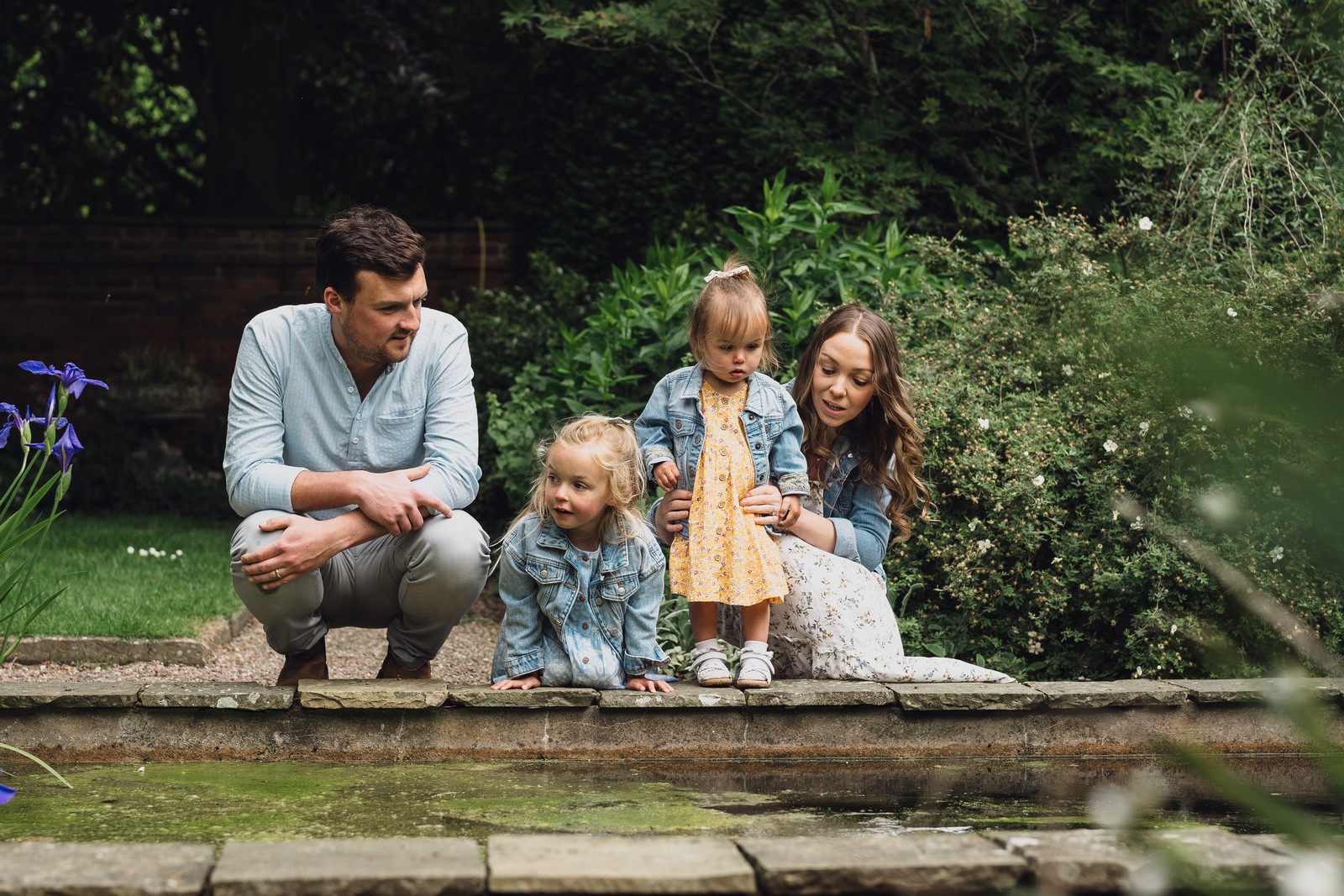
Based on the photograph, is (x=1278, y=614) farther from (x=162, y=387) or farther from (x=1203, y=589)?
(x=162, y=387)

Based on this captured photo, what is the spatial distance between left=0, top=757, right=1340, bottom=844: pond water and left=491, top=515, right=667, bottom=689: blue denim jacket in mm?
248

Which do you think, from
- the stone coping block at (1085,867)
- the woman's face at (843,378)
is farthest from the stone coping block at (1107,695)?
the stone coping block at (1085,867)

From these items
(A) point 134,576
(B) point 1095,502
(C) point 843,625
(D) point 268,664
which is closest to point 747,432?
(C) point 843,625

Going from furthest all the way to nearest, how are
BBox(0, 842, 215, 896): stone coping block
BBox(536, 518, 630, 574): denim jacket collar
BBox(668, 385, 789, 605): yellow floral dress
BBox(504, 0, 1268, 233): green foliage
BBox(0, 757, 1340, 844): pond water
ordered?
BBox(504, 0, 1268, 233): green foliage, BBox(668, 385, 789, 605): yellow floral dress, BBox(536, 518, 630, 574): denim jacket collar, BBox(0, 757, 1340, 844): pond water, BBox(0, 842, 215, 896): stone coping block

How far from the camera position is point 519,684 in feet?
9.86

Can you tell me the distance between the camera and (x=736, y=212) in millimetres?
4734

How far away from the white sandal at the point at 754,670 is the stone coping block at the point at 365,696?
684mm

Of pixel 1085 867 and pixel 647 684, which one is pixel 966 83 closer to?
pixel 647 684

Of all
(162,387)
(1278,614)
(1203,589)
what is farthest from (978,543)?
(162,387)

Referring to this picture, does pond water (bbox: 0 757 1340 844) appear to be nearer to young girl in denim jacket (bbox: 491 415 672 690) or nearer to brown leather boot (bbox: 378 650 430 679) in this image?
young girl in denim jacket (bbox: 491 415 672 690)

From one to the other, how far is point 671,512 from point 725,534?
0.16 m

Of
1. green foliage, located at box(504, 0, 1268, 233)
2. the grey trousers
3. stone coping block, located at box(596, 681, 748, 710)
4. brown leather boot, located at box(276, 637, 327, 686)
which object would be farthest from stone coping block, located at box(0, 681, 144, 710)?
green foliage, located at box(504, 0, 1268, 233)

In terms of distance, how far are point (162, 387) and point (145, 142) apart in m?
3.36

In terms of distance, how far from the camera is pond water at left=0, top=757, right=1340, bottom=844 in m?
2.37
